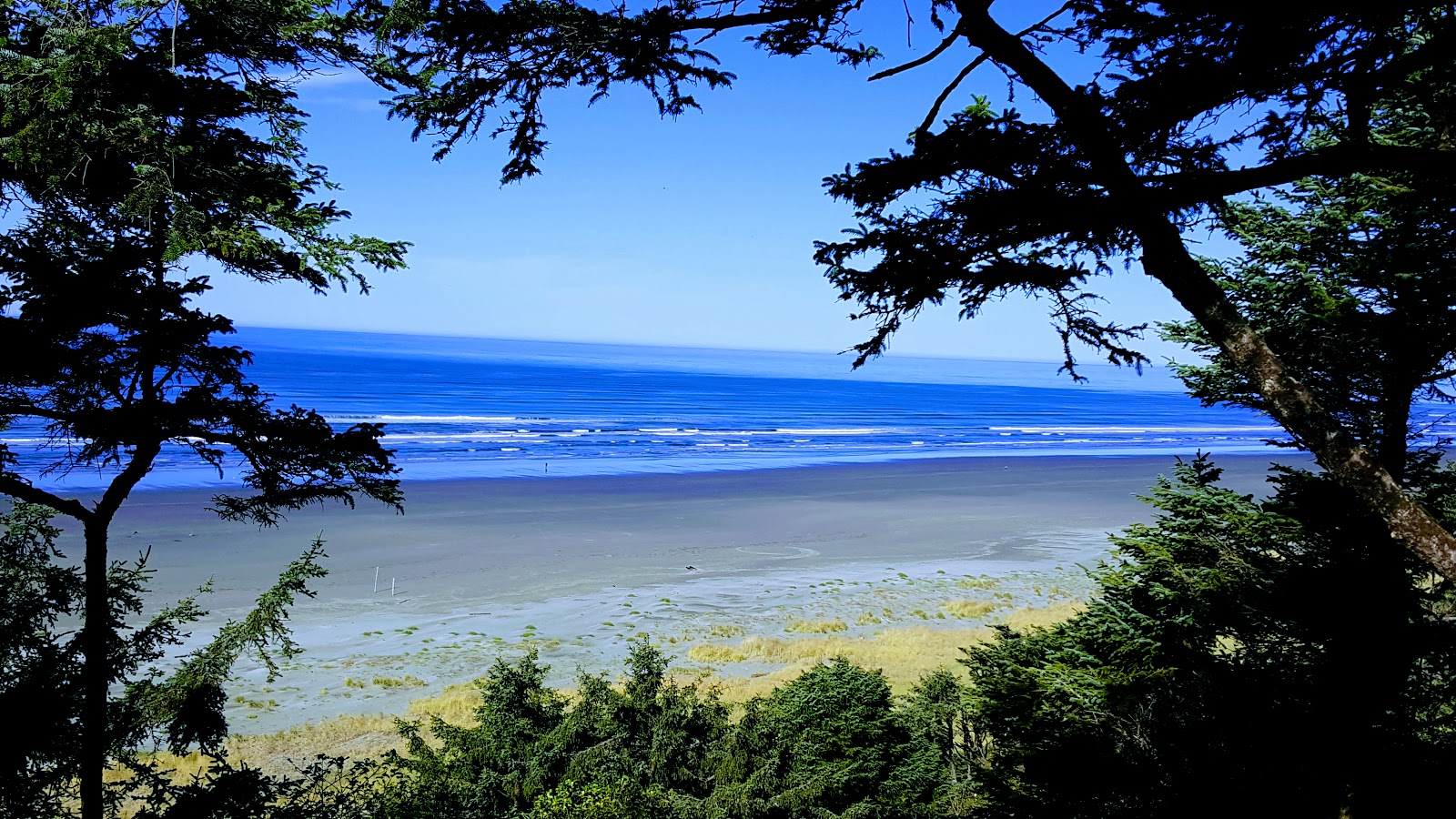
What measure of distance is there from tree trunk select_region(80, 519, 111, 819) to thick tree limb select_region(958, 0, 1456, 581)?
268 inches

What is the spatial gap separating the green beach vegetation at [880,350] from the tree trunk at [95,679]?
3cm

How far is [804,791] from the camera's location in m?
8.40

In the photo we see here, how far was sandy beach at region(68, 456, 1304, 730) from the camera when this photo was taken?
1984 centimetres

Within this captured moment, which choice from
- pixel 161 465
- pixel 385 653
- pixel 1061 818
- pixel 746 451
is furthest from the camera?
pixel 746 451

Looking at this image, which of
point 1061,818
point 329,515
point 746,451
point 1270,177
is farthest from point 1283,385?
point 746,451

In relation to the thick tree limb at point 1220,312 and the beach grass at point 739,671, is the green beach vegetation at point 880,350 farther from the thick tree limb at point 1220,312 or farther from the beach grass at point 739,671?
the beach grass at point 739,671

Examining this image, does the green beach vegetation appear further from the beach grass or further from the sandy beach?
the sandy beach

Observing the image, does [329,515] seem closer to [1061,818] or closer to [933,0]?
[1061,818]

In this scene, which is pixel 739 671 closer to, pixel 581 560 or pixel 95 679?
pixel 581 560

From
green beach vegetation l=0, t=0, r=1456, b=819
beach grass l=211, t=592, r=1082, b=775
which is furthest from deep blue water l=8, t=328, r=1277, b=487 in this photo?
green beach vegetation l=0, t=0, r=1456, b=819

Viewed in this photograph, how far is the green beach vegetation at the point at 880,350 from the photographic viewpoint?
3.73 m

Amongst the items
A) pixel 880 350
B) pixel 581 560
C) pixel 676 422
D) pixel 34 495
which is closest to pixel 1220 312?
pixel 880 350

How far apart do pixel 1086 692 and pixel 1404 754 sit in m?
3.11

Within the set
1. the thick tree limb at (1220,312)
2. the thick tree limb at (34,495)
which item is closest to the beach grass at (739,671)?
the thick tree limb at (34,495)
